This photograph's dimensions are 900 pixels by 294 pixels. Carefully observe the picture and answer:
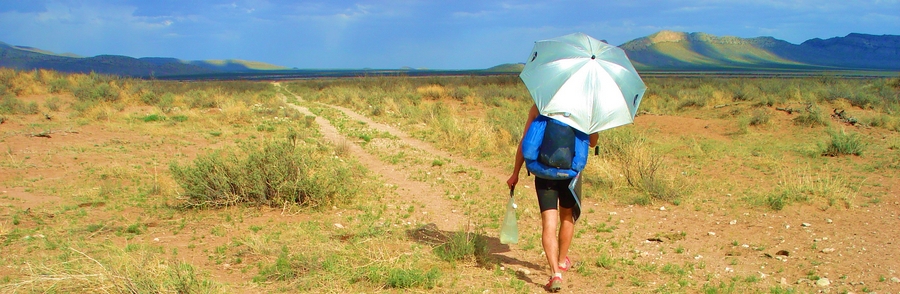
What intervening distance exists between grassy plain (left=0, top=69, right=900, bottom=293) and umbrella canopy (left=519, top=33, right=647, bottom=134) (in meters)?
1.33

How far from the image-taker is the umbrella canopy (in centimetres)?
394

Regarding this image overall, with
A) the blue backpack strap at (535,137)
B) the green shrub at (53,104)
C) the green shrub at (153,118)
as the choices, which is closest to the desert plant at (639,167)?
the blue backpack strap at (535,137)

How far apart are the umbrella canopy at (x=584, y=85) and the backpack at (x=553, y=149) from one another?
0.09 meters

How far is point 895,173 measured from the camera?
859 cm

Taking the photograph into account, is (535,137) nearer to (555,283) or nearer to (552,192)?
(552,192)

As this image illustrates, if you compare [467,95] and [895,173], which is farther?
[467,95]

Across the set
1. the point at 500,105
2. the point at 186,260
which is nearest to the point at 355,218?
the point at 186,260

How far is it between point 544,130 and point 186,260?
3.06 meters

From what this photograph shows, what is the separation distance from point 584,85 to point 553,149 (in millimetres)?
488

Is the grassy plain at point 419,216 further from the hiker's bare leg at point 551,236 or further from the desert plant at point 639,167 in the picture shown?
the hiker's bare leg at point 551,236

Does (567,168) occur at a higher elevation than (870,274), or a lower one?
higher

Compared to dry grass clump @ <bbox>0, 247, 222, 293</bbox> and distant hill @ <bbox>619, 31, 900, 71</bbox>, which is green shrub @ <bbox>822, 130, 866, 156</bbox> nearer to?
dry grass clump @ <bbox>0, 247, 222, 293</bbox>

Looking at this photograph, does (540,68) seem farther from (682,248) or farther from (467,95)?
(467,95)

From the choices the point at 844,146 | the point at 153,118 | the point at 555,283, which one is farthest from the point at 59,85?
the point at 844,146
